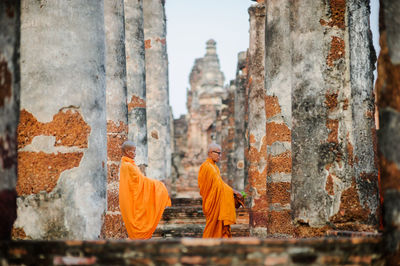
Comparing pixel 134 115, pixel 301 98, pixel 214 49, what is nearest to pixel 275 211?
pixel 301 98

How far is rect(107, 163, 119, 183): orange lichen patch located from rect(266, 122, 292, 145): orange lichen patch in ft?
7.34

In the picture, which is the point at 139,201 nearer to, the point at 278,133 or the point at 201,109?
the point at 278,133

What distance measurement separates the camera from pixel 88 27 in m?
3.47

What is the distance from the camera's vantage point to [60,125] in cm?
324

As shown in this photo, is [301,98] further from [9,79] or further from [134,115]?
[134,115]

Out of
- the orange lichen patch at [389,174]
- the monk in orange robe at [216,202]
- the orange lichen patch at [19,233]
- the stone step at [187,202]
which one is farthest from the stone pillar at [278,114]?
the stone step at [187,202]

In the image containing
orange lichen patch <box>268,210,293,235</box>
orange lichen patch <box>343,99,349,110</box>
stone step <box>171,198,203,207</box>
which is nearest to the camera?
orange lichen patch <box>343,99,349,110</box>

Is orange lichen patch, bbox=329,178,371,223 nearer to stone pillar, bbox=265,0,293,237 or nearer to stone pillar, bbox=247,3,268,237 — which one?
stone pillar, bbox=265,0,293,237

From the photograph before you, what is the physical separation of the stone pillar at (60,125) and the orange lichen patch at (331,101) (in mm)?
1792

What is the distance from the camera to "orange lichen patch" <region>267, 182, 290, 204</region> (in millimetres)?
7027

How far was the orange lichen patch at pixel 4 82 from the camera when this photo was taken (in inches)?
94.1

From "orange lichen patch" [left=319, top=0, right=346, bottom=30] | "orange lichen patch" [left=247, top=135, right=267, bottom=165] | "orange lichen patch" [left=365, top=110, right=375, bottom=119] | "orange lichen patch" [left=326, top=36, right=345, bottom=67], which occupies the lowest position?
"orange lichen patch" [left=247, top=135, right=267, bottom=165]

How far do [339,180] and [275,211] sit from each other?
120 inches

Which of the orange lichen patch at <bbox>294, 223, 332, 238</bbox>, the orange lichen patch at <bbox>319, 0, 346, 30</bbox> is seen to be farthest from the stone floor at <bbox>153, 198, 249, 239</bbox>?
the orange lichen patch at <bbox>319, 0, 346, 30</bbox>
